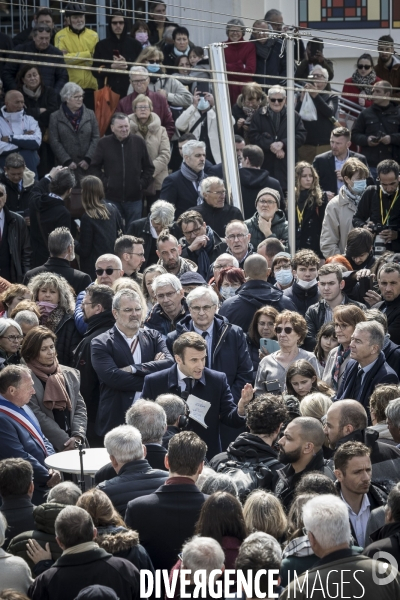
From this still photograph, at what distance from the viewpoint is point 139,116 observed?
1445 centimetres

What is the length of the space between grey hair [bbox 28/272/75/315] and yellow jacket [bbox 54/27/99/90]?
20.6ft

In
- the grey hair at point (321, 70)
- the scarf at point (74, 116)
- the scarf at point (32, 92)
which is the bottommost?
the scarf at point (74, 116)

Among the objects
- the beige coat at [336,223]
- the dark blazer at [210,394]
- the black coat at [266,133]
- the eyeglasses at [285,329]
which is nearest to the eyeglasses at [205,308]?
the eyeglasses at [285,329]

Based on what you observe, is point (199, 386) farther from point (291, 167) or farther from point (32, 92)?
point (32, 92)

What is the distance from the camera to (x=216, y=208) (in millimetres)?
12430

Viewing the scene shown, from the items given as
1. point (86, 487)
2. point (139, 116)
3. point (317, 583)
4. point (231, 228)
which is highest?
point (139, 116)

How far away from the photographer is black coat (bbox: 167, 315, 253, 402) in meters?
9.16

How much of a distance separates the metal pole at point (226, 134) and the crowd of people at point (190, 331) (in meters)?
0.30

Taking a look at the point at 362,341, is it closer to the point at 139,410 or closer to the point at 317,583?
the point at 139,410

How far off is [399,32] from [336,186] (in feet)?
23.5

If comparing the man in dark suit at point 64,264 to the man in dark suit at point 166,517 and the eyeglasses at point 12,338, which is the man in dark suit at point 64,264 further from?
the man in dark suit at point 166,517

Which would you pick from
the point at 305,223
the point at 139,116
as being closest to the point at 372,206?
the point at 305,223

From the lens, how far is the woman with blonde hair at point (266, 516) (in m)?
6.13

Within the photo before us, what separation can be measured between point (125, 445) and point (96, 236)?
19.0ft
